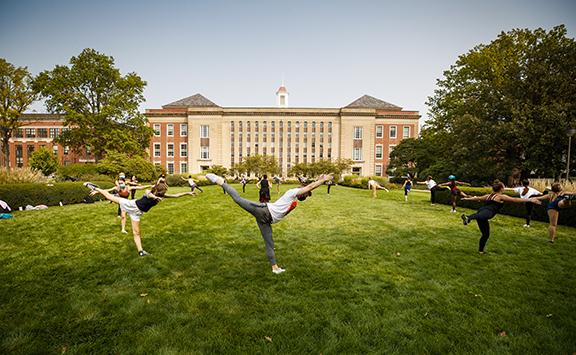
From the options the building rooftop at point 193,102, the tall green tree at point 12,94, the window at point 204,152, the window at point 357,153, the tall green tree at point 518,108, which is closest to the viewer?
the tall green tree at point 518,108

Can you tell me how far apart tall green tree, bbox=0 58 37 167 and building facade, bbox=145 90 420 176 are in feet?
88.7

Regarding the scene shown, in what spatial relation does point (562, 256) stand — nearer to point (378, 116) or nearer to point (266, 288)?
point (266, 288)

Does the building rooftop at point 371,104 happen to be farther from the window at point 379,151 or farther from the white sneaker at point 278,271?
the white sneaker at point 278,271

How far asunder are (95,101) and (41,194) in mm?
24244

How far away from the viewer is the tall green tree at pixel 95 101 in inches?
1246

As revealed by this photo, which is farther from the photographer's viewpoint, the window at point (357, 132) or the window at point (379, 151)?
the window at point (379, 151)

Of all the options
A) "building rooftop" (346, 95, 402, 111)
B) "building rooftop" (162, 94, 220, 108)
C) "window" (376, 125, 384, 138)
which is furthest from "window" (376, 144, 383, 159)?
"building rooftop" (162, 94, 220, 108)

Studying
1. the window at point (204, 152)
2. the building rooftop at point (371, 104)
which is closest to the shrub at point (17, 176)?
the window at point (204, 152)

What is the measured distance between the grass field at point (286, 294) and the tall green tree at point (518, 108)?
15053 mm

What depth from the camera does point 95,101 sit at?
33594 millimetres

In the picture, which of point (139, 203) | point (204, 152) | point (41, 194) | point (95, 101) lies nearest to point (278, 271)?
point (139, 203)

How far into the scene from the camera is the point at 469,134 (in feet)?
73.7

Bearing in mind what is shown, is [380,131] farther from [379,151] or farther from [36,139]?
[36,139]

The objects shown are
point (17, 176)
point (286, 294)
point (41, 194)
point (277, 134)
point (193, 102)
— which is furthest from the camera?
point (193, 102)
